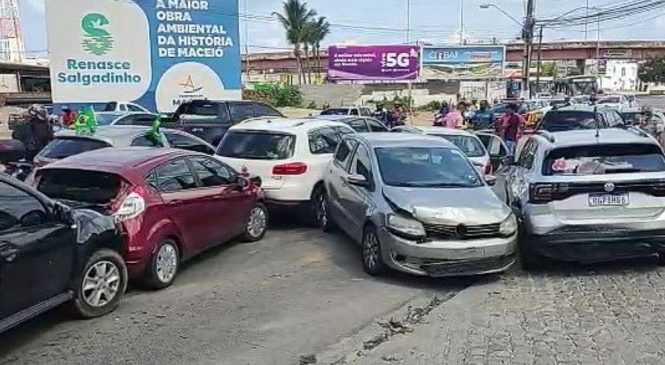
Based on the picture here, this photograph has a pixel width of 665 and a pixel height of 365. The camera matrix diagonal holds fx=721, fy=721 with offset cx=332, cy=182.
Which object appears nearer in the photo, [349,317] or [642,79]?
[349,317]

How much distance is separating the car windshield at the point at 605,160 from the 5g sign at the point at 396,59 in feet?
174

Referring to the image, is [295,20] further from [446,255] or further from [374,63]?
[446,255]

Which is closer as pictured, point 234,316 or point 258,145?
point 234,316

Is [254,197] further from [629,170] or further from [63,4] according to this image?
[63,4]

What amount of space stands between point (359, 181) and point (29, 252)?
4.36 metres

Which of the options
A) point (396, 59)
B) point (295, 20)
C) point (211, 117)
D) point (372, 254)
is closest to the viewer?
point (372, 254)

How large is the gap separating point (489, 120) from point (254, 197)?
976 inches

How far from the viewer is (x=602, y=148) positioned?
8242mm

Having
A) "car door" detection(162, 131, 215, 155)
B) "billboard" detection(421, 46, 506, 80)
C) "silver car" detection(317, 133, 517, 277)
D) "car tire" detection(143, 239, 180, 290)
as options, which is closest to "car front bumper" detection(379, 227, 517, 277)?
"silver car" detection(317, 133, 517, 277)

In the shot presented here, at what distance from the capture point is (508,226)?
26.2ft

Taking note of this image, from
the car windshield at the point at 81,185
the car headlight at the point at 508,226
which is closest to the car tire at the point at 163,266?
the car windshield at the point at 81,185

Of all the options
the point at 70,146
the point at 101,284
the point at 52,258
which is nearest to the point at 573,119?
the point at 70,146

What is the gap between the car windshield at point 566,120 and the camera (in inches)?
733

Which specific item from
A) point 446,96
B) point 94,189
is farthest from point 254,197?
point 446,96
